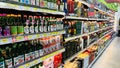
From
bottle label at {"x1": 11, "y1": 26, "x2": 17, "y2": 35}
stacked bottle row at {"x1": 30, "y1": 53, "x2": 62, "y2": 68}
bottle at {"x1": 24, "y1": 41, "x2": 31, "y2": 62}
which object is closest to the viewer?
bottle label at {"x1": 11, "y1": 26, "x2": 17, "y2": 35}

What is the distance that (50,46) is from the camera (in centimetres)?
269

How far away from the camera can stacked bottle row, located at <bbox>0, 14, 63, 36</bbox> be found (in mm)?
1691

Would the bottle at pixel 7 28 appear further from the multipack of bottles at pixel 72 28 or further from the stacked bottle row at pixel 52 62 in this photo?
the multipack of bottles at pixel 72 28

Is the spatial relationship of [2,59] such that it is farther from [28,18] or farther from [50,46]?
[50,46]

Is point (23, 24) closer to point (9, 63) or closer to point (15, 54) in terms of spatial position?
point (15, 54)

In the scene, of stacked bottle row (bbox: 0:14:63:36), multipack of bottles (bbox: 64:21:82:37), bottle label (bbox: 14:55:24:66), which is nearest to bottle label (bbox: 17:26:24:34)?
stacked bottle row (bbox: 0:14:63:36)

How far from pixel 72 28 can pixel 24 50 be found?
185cm

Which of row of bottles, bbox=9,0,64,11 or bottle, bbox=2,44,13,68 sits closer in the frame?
bottle, bbox=2,44,13,68

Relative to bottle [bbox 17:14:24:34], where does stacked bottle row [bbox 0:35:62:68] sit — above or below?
below

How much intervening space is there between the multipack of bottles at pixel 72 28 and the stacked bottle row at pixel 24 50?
2.25 feet

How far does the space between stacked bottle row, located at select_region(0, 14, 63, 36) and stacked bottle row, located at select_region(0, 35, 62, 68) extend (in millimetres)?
170

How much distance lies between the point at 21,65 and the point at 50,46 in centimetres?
90

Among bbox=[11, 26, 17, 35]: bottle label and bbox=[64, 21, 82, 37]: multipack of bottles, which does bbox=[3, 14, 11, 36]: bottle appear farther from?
bbox=[64, 21, 82, 37]: multipack of bottles

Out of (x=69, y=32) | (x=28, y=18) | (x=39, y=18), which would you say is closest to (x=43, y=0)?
(x=39, y=18)
